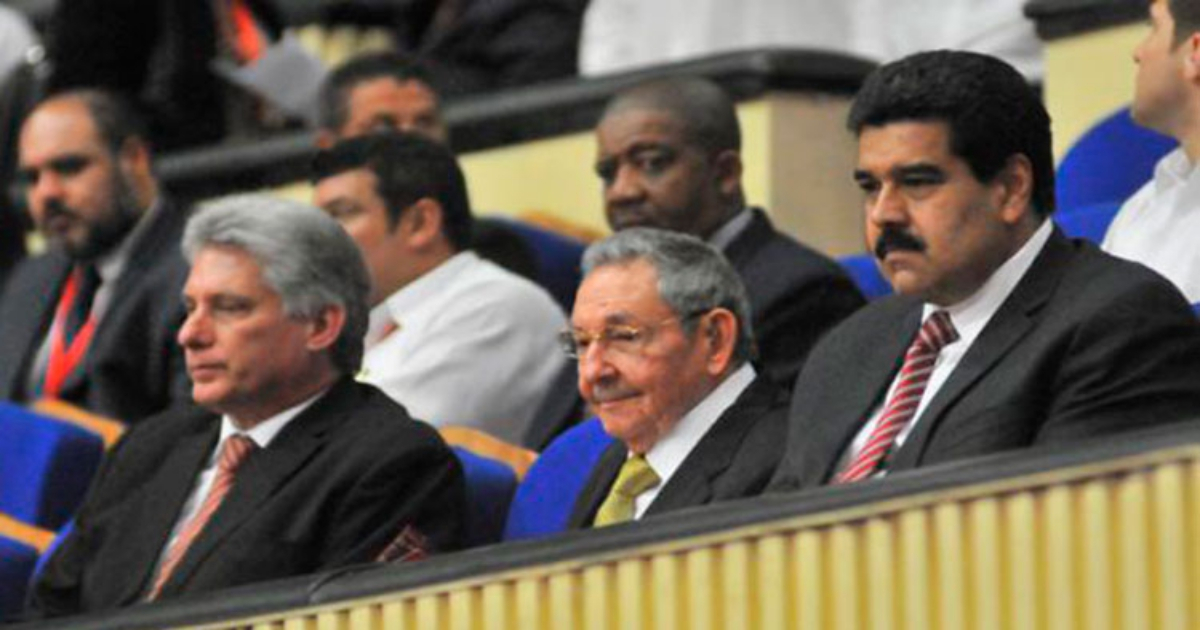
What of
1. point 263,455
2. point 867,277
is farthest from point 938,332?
point 867,277

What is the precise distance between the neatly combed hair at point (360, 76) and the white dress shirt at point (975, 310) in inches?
104

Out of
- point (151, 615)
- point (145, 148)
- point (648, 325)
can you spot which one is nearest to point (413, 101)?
point (145, 148)

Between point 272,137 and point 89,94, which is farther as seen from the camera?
point 272,137

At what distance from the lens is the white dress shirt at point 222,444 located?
5328 mm

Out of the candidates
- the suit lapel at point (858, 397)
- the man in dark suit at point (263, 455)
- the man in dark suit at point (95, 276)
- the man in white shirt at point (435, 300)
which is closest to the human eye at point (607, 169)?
the man in white shirt at point (435, 300)

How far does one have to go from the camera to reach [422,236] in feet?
20.9

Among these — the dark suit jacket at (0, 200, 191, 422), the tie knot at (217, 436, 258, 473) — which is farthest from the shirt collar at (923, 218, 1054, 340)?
the dark suit jacket at (0, 200, 191, 422)

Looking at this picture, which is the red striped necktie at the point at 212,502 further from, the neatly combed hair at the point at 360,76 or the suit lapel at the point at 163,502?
the neatly combed hair at the point at 360,76

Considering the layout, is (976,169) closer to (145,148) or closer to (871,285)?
(871,285)

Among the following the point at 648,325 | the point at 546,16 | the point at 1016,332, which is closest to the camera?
the point at 1016,332

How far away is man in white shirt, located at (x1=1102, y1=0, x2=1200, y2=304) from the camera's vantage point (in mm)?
5141

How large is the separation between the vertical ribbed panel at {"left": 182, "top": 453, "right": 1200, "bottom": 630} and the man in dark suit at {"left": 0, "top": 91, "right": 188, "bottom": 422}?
8.53 feet

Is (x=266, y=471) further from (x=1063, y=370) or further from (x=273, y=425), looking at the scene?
(x=1063, y=370)

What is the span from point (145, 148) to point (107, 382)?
2.46 feet
